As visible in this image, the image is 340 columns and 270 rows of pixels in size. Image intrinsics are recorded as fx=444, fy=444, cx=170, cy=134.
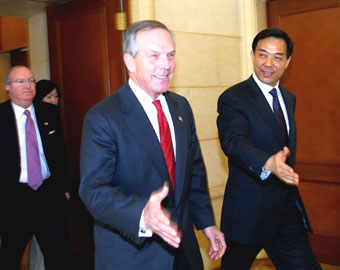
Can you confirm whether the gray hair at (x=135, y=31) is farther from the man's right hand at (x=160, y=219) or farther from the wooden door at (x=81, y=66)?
the wooden door at (x=81, y=66)

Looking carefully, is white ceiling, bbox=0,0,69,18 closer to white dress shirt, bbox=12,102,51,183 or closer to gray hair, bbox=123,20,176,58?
white dress shirt, bbox=12,102,51,183

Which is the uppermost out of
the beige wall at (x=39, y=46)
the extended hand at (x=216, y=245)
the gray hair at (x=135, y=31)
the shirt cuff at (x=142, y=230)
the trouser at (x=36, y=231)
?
the beige wall at (x=39, y=46)

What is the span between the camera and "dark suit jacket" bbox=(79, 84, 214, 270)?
1707 millimetres

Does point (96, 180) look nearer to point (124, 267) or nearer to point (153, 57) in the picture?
point (124, 267)

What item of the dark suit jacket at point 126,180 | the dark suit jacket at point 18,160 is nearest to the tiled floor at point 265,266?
the dark suit jacket at point 18,160

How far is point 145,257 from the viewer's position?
74.0 inches

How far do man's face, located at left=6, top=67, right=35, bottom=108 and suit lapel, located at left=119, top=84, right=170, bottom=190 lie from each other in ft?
5.43

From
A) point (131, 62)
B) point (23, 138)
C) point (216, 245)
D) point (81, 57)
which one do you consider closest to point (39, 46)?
point (81, 57)

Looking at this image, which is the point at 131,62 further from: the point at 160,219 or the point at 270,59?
the point at 270,59

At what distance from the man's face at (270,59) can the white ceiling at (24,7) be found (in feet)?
6.77

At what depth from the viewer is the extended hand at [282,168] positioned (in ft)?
6.59

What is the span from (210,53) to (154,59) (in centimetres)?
218

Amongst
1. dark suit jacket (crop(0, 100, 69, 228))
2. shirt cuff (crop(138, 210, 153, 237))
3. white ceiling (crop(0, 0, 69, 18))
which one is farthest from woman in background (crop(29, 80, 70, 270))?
shirt cuff (crop(138, 210, 153, 237))

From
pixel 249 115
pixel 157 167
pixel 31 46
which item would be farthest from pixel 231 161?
pixel 31 46
